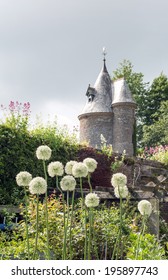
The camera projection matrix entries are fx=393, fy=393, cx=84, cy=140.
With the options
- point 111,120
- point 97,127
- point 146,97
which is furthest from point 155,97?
point 97,127

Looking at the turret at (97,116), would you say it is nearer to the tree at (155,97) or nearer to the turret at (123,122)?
the turret at (123,122)

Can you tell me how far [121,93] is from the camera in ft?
92.0

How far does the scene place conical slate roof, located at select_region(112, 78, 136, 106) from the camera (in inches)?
1084

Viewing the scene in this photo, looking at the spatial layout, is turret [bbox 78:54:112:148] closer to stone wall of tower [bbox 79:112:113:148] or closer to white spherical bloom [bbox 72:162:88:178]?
stone wall of tower [bbox 79:112:113:148]

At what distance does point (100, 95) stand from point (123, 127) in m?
3.30

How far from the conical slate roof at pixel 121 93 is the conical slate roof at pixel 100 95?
43 centimetres

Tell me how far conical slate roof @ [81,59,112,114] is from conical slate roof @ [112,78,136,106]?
431 millimetres

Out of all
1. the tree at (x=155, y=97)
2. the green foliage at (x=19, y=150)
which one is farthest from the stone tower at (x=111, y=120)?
the green foliage at (x=19, y=150)

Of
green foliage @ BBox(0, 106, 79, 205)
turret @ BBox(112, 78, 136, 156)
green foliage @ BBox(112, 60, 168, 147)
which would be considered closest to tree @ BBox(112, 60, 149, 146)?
green foliage @ BBox(112, 60, 168, 147)

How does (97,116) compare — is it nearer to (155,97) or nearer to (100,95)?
(100,95)

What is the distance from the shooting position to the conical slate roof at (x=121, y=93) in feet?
90.3

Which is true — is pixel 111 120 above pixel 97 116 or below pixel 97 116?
below

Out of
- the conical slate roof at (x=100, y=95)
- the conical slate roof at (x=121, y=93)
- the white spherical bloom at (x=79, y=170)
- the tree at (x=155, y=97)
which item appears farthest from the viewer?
the tree at (x=155, y=97)

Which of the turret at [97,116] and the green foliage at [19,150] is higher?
the turret at [97,116]
